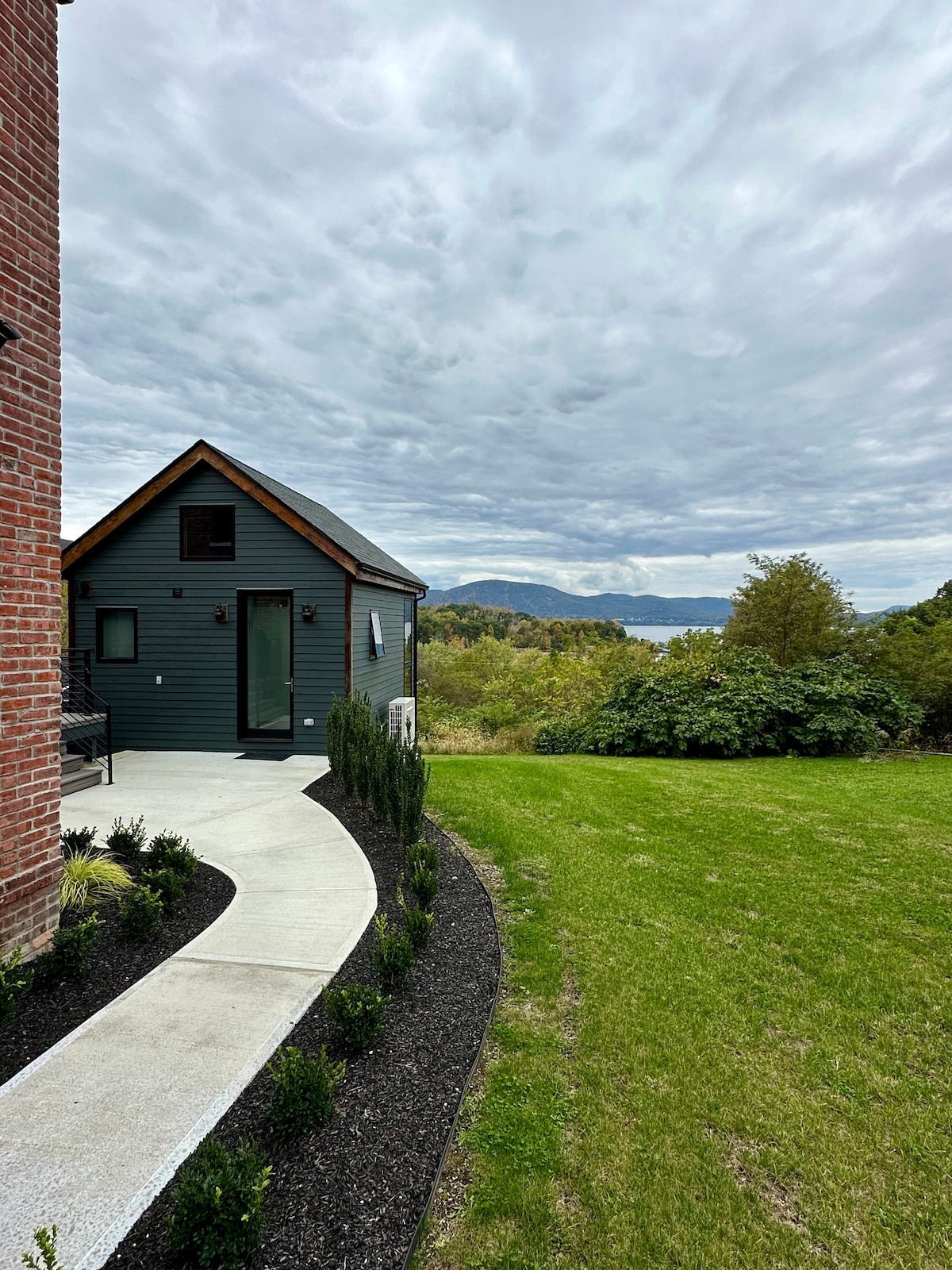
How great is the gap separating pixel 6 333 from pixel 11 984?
2.88 m

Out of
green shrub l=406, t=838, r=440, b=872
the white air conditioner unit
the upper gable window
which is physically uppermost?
the upper gable window

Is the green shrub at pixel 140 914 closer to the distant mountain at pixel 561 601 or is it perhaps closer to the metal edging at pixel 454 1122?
the metal edging at pixel 454 1122

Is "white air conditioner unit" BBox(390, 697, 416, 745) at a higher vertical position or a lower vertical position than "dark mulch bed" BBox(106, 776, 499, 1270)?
higher

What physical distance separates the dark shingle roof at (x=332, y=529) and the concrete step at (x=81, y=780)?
4249 mm

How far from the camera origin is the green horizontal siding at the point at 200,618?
8.69 m

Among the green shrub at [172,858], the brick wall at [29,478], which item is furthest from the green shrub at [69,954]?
the green shrub at [172,858]

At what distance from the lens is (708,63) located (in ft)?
20.8

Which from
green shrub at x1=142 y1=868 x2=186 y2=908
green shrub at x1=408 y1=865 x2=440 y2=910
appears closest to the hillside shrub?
green shrub at x1=408 y1=865 x2=440 y2=910

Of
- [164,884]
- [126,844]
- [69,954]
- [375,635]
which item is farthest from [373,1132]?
[375,635]

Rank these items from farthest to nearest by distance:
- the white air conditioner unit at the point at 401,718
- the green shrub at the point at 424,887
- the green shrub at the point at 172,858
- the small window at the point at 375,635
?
the small window at the point at 375,635, the white air conditioner unit at the point at 401,718, the green shrub at the point at 172,858, the green shrub at the point at 424,887

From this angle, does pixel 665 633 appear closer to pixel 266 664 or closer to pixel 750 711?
pixel 750 711

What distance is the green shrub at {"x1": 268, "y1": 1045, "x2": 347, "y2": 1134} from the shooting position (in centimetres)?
187

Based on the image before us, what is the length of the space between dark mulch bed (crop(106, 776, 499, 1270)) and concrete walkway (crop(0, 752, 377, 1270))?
10 cm

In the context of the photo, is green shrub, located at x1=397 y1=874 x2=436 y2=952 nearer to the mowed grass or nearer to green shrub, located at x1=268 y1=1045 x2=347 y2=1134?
the mowed grass
